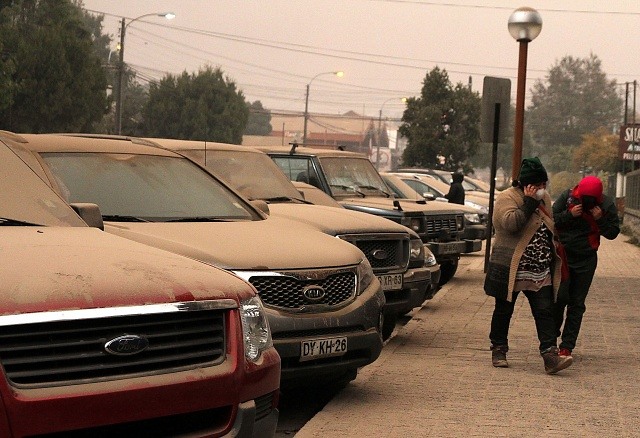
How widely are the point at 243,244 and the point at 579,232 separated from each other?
11.7 ft

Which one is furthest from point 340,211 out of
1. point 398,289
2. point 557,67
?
point 557,67

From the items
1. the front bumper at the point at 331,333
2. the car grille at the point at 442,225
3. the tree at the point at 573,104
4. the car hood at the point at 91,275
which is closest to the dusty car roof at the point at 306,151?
the car grille at the point at 442,225

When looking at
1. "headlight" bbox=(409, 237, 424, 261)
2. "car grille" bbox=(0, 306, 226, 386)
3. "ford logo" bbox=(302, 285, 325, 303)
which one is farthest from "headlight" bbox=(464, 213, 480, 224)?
"car grille" bbox=(0, 306, 226, 386)

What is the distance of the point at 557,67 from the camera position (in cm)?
17050

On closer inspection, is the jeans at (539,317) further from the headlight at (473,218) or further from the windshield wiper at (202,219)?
the headlight at (473,218)

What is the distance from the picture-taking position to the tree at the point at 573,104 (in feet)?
551

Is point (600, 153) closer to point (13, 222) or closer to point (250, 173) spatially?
point (250, 173)

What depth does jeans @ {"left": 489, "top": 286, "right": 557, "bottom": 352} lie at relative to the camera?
951cm

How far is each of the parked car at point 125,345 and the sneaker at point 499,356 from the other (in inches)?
184

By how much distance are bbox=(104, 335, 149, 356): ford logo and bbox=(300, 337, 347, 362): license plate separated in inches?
119

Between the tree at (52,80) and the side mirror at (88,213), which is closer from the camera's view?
the side mirror at (88,213)

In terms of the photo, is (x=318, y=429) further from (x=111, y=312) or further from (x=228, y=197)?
(x=111, y=312)

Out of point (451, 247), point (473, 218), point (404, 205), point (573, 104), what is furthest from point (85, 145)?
point (573, 104)

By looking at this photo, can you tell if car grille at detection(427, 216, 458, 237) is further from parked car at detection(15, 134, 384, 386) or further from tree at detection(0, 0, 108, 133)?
tree at detection(0, 0, 108, 133)
